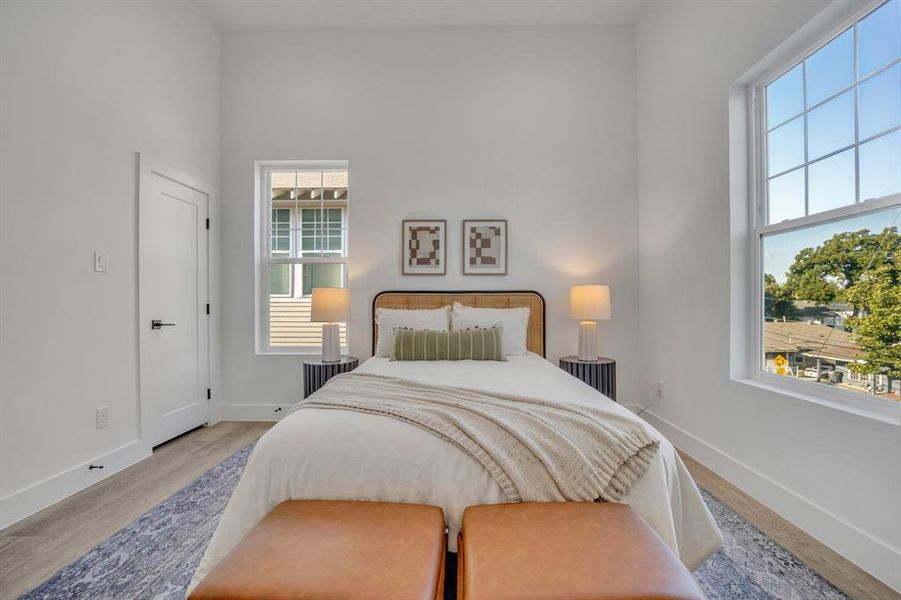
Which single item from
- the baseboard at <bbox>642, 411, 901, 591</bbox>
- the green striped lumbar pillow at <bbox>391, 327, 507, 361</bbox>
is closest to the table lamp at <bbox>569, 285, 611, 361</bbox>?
the green striped lumbar pillow at <bbox>391, 327, 507, 361</bbox>

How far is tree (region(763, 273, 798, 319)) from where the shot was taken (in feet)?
7.27

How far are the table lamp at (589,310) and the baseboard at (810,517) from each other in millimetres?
948

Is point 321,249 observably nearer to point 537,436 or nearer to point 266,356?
point 266,356

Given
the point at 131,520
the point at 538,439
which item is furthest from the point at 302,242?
the point at 538,439

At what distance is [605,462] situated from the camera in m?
1.36

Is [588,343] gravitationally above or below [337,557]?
above

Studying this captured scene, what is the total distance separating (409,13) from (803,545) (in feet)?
14.5

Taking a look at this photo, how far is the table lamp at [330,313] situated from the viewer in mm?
3311

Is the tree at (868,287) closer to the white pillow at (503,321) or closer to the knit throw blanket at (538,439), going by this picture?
the knit throw blanket at (538,439)

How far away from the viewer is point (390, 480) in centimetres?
138

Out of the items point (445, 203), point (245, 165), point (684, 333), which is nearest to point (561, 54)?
point (445, 203)

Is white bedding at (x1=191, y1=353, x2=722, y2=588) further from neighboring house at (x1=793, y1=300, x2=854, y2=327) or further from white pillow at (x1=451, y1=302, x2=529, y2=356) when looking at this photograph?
white pillow at (x1=451, y1=302, x2=529, y2=356)

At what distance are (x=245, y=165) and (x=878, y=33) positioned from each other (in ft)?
14.0

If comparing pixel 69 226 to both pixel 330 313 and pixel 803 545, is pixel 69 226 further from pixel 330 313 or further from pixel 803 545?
pixel 803 545
